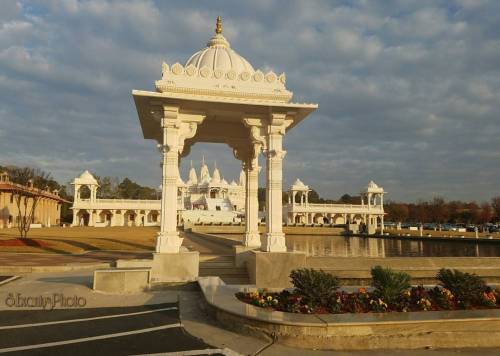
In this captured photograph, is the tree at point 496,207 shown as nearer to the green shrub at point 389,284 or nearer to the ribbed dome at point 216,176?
the ribbed dome at point 216,176

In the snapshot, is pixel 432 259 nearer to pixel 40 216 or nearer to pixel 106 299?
pixel 106 299

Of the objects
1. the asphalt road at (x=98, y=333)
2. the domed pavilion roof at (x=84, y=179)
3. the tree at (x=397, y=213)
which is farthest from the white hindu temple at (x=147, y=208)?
the asphalt road at (x=98, y=333)

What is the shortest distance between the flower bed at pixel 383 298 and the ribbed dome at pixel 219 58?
9182 mm

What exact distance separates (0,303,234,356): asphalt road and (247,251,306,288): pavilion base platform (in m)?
3.89

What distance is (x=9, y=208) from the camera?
195 ft

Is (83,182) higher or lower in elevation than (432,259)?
higher

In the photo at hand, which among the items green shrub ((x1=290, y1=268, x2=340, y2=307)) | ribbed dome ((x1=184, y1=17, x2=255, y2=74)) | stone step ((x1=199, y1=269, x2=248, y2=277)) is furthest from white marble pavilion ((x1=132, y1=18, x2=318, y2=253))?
green shrub ((x1=290, y1=268, x2=340, y2=307))

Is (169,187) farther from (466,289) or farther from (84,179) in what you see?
(84,179)

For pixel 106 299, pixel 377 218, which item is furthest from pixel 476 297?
pixel 377 218

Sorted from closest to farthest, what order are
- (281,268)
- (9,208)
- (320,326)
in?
1. (320,326)
2. (281,268)
3. (9,208)

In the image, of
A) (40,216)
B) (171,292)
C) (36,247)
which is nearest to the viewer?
(171,292)

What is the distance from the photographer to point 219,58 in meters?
14.7

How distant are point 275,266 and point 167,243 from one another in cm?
344

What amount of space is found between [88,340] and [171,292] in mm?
4356
